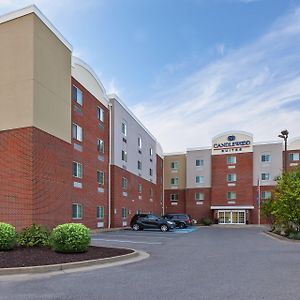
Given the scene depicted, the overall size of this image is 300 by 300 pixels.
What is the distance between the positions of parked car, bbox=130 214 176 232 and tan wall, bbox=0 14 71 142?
44.8ft

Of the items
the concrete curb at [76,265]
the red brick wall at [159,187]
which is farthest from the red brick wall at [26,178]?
the red brick wall at [159,187]

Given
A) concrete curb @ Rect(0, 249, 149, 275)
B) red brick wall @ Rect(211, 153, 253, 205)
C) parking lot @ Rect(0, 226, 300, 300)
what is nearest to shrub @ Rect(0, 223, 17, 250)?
concrete curb @ Rect(0, 249, 149, 275)

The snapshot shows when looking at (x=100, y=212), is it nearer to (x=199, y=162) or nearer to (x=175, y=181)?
(x=199, y=162)

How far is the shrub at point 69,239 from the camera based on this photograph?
40.4ft

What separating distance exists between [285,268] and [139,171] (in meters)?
36.3

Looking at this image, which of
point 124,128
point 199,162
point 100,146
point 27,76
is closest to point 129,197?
point 124,128

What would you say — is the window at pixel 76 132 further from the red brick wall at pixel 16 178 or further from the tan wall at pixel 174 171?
the tan wall at pixel 174 171

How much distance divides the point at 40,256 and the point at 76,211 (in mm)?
17178

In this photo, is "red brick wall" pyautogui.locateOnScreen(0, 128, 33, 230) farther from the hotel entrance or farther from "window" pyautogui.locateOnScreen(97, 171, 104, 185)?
the hotel entrance

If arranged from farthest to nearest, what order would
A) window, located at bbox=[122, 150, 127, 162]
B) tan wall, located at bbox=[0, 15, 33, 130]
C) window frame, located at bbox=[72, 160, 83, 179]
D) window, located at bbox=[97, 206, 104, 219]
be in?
window, located at bbox=[122, 150, 127, 162], window, located at bbox=[97, 206, 104, 219], window frame, located at bbox=[72, 160, 83, 179], tan wall, located at bbox=[0, 15, 33, 130]

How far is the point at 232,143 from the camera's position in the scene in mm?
58062

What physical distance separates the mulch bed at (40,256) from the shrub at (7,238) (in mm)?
226

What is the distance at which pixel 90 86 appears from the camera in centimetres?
3212

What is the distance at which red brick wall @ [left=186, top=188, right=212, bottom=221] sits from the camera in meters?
59.2
